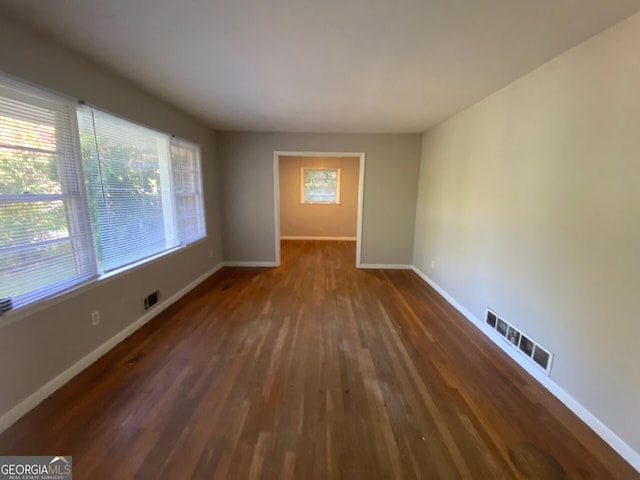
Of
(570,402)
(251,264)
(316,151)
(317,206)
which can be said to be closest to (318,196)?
(317,206)

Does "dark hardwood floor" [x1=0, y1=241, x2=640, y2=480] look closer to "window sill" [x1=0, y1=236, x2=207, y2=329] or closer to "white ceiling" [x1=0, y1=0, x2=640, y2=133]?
"window sill" [x1=0, y1=236, x2=207, y2=329]

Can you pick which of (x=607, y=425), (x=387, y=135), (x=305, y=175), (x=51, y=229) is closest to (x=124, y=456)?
(x=51, y=229)

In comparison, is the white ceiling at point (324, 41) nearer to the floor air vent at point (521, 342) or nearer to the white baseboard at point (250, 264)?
the floor air vent at point (521, 342)

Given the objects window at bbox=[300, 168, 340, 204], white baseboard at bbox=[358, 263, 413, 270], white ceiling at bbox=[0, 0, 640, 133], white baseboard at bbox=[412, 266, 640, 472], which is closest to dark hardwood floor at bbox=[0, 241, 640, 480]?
white baseboard at bbox=[412, 266, 640, 472]

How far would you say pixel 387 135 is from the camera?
4547 millimetres

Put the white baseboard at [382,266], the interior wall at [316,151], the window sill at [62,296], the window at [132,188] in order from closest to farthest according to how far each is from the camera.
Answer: the window sill at [62,296], the window at [132,188], the interior wall at [316,151], the white baseboard at [382,266]

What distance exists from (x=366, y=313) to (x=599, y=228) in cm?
213

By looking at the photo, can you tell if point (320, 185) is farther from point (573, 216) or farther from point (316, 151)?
point (573, 216)

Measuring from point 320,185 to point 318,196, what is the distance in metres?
0.30

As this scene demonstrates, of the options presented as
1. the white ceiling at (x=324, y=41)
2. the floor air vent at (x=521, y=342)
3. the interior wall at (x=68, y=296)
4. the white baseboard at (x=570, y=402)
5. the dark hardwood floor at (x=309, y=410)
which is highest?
the white ceiling at (x=324, y=41)

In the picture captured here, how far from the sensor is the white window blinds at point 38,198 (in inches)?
61.6

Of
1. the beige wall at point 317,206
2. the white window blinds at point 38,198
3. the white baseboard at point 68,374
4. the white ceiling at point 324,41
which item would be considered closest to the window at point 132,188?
the white window blinds at point 38,198

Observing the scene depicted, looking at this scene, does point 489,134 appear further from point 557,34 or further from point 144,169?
point 144,169

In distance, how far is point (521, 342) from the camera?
2234 mm
